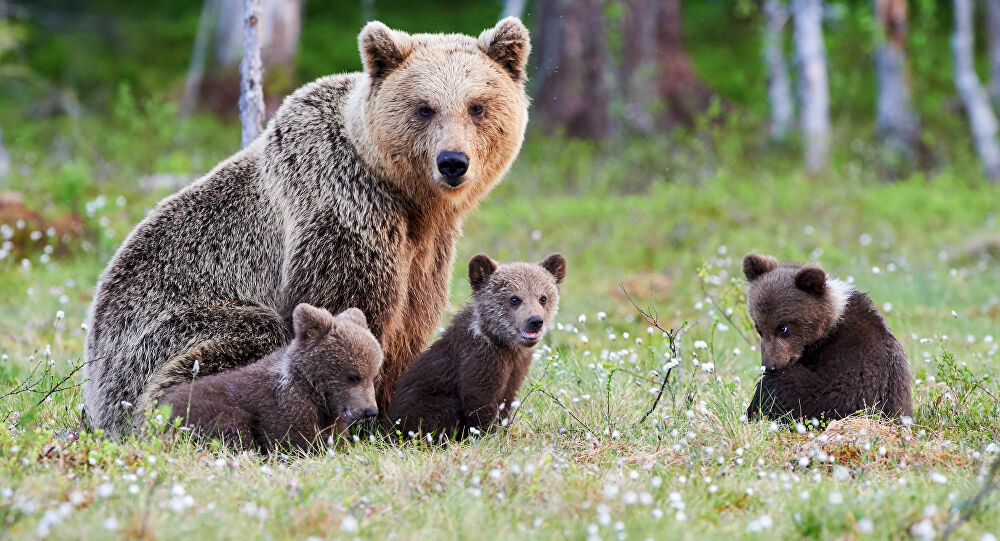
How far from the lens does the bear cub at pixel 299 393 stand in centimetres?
535

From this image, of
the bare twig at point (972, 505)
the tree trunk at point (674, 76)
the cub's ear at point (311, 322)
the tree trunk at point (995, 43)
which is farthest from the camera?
the tree trunk at point (674, 76)

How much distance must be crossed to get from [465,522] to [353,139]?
9.11 feet

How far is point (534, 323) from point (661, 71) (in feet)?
51.9

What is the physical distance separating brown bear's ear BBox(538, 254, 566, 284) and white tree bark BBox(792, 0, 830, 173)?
441 inches

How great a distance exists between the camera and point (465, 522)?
13.7 ft

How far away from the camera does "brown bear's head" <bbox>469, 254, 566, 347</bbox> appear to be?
221 inches

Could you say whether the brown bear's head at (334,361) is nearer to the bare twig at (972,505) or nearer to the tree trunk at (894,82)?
the bare twig at (972,505)

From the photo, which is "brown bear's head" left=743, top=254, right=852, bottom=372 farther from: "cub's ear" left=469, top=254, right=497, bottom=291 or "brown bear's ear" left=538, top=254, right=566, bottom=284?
"cub's ear" left=469, top=254, right=497, bottom=291

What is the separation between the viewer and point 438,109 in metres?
5.93

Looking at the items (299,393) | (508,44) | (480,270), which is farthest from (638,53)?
(299,393)

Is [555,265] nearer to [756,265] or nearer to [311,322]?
[756,265]

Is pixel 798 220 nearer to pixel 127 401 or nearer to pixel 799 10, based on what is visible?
pixel 799 10

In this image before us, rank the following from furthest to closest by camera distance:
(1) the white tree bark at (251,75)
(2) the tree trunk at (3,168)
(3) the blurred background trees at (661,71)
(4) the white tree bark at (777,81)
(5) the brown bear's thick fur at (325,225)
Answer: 1. (4) the white tree bark at (777,81)
2. (3) the blurred background trees at (661,71)
3. (2) the tree trunk at (3,168)
4. (1) the white tree bark at (251,75)
5. (5) the brown bear's thick fur at (325,225)

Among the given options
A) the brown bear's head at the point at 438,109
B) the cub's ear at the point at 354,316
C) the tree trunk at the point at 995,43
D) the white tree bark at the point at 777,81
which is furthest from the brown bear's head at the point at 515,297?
the tree trunk at the point at 995,43
